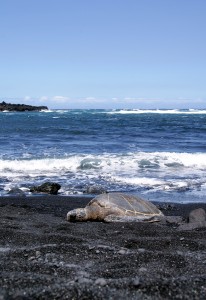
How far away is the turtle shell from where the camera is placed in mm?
7234

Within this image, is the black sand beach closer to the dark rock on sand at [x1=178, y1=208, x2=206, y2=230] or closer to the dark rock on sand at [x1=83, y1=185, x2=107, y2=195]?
the dark rock on sand at [x1=178, y1=208, x2=206, y2=230]

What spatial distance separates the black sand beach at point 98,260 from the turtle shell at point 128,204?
0.60 meters

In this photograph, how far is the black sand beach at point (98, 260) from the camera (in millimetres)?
3076

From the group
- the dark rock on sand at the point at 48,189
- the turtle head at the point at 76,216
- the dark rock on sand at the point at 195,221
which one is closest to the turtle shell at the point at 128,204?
the turtle head at the point at 76,216

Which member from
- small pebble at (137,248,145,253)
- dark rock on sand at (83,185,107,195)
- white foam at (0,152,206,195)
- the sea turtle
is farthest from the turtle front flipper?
white foam at (0,152,206,195)

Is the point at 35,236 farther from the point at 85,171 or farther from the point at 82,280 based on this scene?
the point at 85,171

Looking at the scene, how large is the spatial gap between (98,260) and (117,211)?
3129 mm

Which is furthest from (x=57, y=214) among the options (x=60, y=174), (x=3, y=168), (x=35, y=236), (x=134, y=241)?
(x=3, y=168)

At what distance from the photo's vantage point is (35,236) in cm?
527

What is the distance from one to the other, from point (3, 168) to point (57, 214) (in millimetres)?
6881

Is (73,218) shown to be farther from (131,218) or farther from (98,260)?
(98,260)

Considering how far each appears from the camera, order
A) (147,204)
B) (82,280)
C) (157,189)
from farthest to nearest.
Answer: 1. (157,189)
2. (147,204)
3. (82,280)

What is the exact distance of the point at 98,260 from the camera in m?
4.09

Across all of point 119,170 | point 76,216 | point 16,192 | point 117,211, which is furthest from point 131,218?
point 119,170
